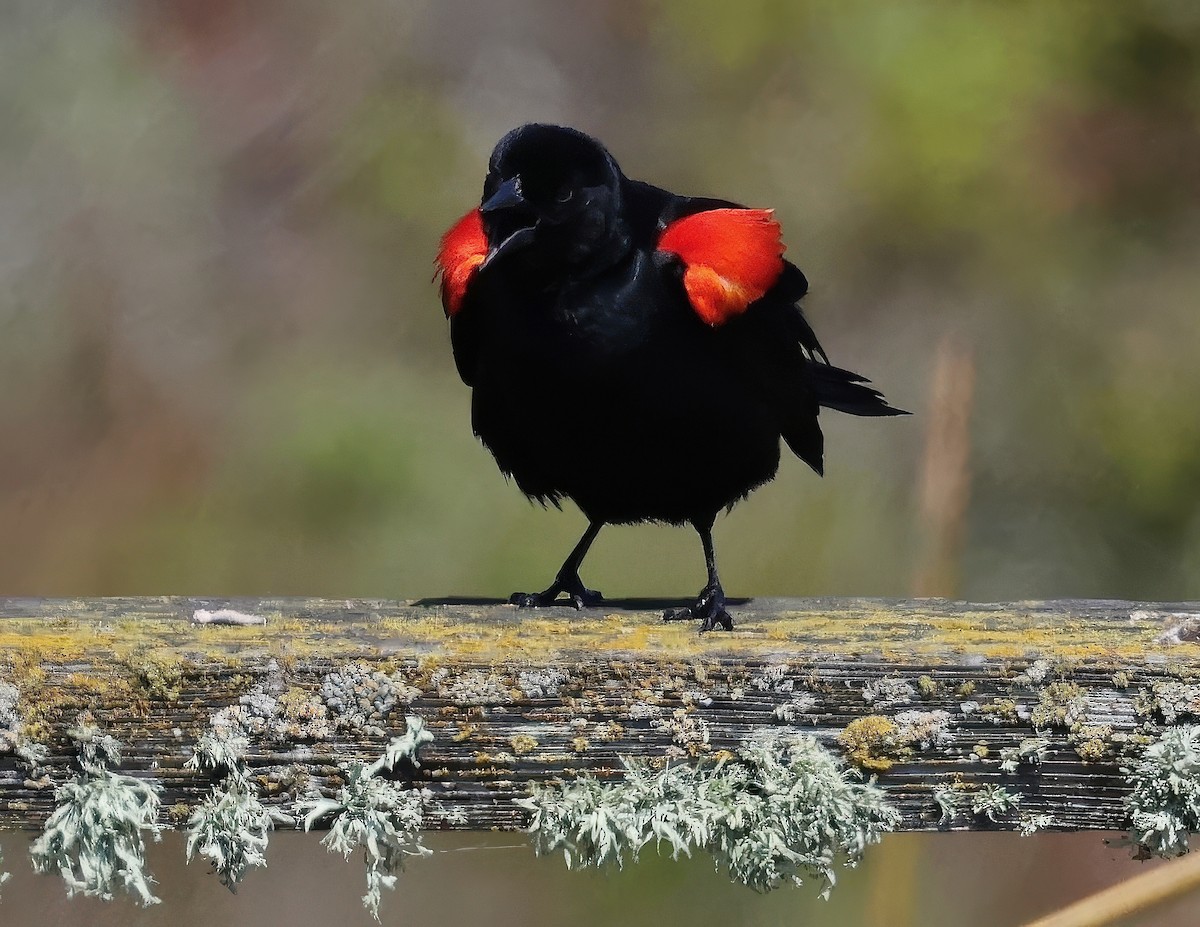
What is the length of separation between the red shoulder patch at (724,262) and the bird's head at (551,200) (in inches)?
5.6

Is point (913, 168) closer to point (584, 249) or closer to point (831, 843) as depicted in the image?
point (584, 249)

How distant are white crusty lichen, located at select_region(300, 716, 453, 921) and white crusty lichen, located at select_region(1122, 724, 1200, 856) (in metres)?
0.77

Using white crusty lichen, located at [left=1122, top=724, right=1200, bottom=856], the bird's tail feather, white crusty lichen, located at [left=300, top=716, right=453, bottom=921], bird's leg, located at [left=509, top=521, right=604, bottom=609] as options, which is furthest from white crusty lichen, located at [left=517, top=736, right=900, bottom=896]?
the bird's tail feather

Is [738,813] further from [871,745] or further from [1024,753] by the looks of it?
[1024,753]

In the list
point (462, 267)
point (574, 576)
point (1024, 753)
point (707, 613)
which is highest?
point (462, 267)

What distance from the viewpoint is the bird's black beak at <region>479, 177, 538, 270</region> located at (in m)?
2.48

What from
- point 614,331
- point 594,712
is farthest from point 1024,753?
point 614,331

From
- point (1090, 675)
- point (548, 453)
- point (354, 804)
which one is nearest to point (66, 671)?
point (354, 804)

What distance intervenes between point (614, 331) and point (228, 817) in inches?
53.7

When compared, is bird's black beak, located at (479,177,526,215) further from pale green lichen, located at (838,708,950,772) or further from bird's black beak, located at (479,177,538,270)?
pale green lichen, located at (838,708,950,772)

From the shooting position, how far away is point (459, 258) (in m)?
2.86

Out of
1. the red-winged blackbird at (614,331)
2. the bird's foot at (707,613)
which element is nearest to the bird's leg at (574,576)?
the red-winged blackbird at (614,331)

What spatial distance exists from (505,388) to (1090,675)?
4.70 ft

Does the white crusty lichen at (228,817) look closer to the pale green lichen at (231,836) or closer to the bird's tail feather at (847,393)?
the pale green lichen at (231,836)
